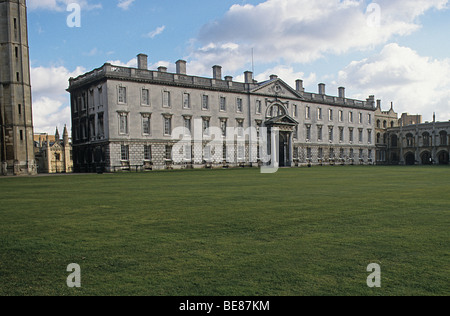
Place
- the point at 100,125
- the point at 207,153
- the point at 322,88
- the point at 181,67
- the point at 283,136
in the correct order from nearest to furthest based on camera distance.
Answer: the point at 100,125 → the point at 181,67 → the point at 207,153 → the point at 283,136 → the point at 322,88

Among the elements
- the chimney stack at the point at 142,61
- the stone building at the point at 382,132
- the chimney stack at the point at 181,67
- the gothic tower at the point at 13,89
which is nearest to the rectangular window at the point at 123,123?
the chimney stack at the point at 142,61

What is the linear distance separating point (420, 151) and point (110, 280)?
81.3 metres

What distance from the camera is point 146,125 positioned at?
4425 centimetres

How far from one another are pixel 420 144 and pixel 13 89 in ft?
237

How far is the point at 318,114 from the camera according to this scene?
205ft

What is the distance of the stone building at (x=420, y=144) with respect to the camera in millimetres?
71500

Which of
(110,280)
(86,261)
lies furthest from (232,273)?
(86,261)

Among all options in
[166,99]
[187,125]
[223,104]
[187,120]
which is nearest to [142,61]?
[166,99]

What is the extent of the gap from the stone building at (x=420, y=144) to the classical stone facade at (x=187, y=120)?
22258 mm

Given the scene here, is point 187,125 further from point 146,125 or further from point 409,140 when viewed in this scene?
point 409,140

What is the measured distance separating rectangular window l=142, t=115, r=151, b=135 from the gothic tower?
40.8 feet

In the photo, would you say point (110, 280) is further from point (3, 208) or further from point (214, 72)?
point (214, 72)
